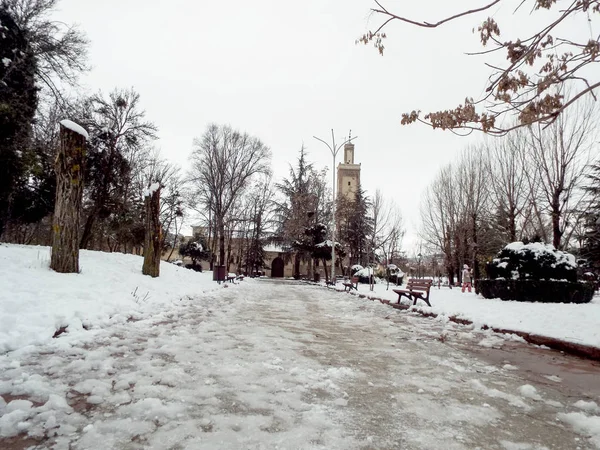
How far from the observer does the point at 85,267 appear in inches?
358

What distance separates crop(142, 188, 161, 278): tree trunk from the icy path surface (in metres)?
7.92

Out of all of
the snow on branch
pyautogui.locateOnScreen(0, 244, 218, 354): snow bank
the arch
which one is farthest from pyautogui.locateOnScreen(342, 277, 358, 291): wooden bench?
the arch

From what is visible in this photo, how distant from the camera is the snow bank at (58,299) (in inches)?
171

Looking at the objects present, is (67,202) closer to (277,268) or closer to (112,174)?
(112,174)

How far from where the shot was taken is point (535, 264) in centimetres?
1161

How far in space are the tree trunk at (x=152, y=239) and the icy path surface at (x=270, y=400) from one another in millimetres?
7924

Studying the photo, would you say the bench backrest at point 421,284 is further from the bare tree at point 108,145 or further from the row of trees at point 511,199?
the bare tree at point 108,145

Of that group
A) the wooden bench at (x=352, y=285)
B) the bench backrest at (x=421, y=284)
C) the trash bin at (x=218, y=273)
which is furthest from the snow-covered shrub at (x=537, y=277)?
the trash bin at (x=218, y=273)

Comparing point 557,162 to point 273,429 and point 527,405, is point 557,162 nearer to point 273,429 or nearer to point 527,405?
point 527,405

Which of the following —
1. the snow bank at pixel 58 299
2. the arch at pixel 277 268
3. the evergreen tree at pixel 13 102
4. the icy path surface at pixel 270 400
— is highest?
the evergreen tree at pixel 13 102

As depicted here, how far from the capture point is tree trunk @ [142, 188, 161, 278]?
1244 cm

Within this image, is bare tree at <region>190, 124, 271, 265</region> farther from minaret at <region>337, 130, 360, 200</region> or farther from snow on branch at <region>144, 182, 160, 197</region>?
minaret at <region>337, 130, 360, 200</region>

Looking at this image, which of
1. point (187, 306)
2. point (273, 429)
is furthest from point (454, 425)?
point (187, 306)

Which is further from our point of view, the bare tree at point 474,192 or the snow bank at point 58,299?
the bare tree at point 474,192
